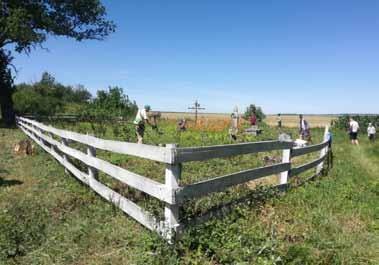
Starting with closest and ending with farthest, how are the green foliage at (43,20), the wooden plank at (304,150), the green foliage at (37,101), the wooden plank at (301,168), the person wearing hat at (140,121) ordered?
1. the wooden plank at (301,168)
2. the wooden plank at (304,150)
3. the person wearing hat at (140,121)
4. the green foliage at (43,20)
5. the green foliage at (37,101)

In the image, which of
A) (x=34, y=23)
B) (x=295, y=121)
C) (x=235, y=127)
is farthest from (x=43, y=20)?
(x=295, y=121)

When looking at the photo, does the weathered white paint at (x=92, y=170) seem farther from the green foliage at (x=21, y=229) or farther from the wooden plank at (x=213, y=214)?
the wooden plank at (x=213, y=214)

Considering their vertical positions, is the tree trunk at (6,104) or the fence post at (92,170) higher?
the tree trunk at (6,104)

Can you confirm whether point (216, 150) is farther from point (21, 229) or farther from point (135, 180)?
point (21, 229)

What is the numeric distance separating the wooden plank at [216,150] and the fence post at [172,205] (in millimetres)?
101

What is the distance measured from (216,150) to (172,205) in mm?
1039

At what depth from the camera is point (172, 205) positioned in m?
4.27

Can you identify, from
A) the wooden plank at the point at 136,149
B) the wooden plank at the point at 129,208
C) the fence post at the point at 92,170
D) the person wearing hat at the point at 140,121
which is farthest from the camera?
the person wearing hat at the point at 140,121

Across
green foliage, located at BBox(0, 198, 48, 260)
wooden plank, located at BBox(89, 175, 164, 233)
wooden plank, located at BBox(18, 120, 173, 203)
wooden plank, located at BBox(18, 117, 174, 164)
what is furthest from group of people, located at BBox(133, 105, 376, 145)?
green foliage, located at BBox(0, 198, 48, 260)

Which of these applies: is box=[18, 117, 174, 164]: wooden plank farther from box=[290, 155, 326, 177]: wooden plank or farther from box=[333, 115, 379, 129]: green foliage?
box=[333, 115, 379, 129]: green foliage

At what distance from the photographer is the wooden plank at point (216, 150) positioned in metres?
4.37

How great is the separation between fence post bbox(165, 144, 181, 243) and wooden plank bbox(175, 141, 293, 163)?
0.10 metres

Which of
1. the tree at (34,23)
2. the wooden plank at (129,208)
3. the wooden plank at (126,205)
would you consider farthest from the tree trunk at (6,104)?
the wooden plank at (129,208)

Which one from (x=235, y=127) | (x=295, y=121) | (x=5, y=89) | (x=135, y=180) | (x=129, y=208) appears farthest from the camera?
(x=295, y=121)
